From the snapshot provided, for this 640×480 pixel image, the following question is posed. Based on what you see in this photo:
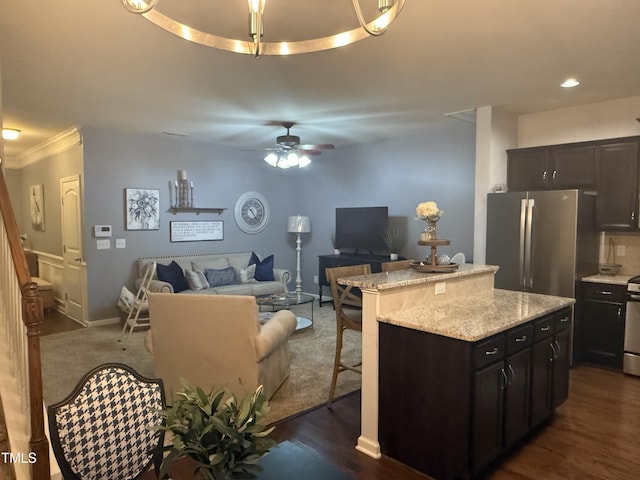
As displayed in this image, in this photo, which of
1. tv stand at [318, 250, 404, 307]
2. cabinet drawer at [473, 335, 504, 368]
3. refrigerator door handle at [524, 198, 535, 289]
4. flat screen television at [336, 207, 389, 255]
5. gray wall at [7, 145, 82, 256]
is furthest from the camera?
flat screen television at [336, 207, 389, 255]

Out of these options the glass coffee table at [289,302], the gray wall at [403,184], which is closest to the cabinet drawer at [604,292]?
the gray wall at [403,184]

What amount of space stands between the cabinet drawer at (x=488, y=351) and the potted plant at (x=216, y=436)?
55.0 inches

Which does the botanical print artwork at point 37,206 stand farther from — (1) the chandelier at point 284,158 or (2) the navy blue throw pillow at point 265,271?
(1) the chandelier at point 284,158

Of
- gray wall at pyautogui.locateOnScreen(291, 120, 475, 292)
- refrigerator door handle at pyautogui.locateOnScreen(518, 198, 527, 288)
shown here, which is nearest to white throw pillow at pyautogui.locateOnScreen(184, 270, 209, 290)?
gray wall at pyautogui.locateOnScreen(291, 120, 475, 292)

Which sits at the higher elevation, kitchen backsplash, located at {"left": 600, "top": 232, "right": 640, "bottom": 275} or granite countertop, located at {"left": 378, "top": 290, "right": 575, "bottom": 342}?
kitchen backsplash, located at {"left": 600, "top": 232, "right": 640, "bottom": 275}

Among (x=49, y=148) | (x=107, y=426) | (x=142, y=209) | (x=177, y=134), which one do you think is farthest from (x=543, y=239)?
(x=49, y=148)

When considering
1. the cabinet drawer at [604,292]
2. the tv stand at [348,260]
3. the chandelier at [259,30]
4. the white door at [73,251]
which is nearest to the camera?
the chandelier at [259,30]

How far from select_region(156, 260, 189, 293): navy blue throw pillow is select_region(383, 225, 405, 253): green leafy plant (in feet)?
9.95

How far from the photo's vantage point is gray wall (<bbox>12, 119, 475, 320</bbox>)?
19.4ft

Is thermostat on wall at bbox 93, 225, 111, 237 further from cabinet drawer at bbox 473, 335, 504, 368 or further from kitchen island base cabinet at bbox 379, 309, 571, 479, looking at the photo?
cabinet drawer at bbox 473, 335, 504, 368

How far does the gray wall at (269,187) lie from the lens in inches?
233

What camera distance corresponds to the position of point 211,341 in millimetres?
3266

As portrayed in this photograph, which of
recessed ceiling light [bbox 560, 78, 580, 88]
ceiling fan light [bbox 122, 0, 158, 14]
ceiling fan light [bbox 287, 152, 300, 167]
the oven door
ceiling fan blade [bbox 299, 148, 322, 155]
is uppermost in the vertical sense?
recessed ceiling light [bbox 560, 78, 580, 88]

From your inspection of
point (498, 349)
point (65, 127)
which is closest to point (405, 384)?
point (498, 349)
